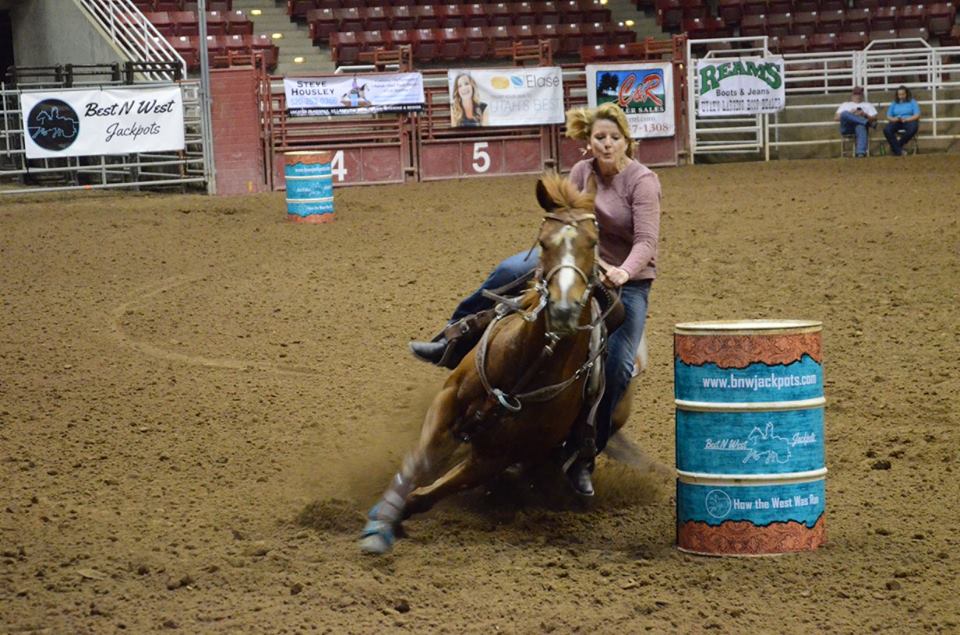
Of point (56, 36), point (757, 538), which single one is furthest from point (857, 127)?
point (757, 538)

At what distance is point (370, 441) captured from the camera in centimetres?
718

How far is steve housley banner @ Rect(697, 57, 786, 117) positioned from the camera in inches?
959

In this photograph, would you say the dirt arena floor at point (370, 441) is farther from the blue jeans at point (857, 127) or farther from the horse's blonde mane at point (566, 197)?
the blue jeans at point (857, 127)

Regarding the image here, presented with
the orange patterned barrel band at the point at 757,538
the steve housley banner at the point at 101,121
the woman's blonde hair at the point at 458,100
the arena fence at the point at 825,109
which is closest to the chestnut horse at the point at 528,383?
the orange patterned barrel band at the point at 757,538

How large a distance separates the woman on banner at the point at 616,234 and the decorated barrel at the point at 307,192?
11.2m

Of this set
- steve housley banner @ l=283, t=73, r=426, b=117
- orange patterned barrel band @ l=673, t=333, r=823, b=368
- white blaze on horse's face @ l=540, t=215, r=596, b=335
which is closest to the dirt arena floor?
orange patterned barrel band @ l=673, t=333, r=823, b=368

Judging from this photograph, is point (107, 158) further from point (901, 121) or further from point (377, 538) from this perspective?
point (377, 538)

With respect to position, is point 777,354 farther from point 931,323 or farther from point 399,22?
point 399,22

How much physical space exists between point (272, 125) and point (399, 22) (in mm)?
7586

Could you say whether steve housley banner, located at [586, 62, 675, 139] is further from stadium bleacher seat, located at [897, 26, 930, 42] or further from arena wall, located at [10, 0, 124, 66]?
arena wall, located at [10, 0, 124, 66]

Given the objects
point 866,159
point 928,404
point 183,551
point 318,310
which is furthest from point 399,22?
point 183,551

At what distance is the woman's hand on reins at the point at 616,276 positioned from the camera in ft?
17.0

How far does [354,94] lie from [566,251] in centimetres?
1807

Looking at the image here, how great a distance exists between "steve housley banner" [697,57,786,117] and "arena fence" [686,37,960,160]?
0.69 ft
